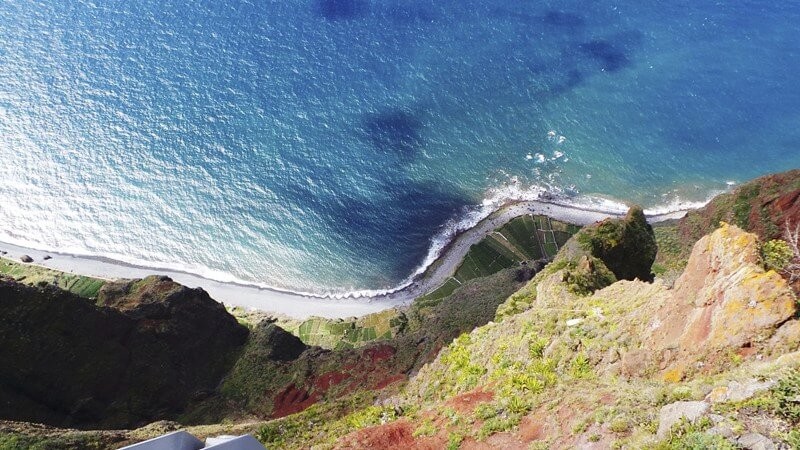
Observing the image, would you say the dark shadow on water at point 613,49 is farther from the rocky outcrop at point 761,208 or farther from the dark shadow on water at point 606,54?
the rocky outcrop at point 761,208

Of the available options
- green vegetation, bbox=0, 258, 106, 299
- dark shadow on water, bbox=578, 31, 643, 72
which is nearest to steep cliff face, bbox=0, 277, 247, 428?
green vegetation, bbox=0, 258, 106, 299

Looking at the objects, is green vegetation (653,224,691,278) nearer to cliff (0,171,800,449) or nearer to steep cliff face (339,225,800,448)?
cliff (0,171,800,449)

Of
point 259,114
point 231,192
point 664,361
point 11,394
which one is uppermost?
point 259,114

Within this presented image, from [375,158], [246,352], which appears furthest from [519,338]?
[375,158]

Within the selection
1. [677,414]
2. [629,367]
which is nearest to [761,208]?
[629,367]

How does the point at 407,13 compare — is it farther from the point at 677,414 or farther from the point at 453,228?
the point at 677,414

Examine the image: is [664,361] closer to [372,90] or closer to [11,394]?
[11,394]
